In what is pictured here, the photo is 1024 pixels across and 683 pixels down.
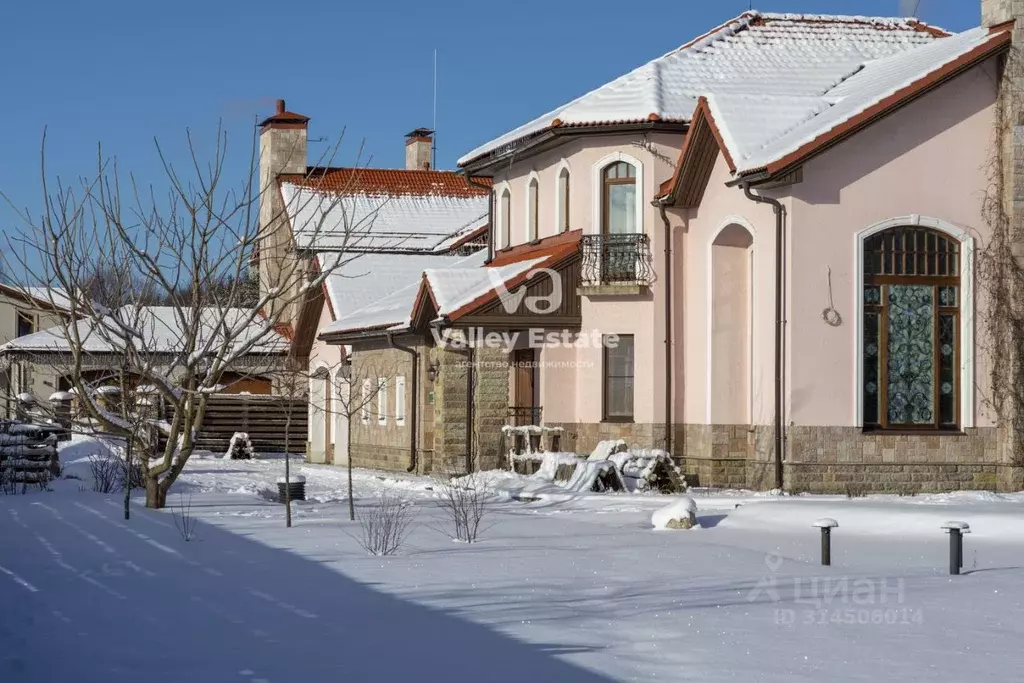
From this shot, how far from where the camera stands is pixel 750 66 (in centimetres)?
2700

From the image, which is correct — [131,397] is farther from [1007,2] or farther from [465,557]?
[1007,2]

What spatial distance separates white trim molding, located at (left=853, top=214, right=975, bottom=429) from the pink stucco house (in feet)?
0.10

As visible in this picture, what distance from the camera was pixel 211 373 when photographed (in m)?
16.9

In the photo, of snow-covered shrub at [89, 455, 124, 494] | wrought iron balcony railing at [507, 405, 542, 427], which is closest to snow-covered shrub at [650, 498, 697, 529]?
snow-covered shrub at [89, 455, 124, 494]

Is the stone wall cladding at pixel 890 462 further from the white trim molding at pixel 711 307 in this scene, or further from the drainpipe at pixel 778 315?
the white trim molding at pixel 711 307

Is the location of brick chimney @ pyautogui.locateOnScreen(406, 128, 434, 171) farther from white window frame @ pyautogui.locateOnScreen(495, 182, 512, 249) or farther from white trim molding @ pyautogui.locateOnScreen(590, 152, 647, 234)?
white trim molding @ pyautogui.locateOnScreen(590, 152, 647, 234)

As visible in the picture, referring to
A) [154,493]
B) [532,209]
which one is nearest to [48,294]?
[154,493]

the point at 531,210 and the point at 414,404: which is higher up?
the point at 531,210

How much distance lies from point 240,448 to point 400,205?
10276mm

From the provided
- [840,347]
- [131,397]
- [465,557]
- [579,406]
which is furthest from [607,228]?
[465,557]

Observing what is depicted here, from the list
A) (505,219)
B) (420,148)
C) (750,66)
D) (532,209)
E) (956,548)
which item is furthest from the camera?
(420,148)

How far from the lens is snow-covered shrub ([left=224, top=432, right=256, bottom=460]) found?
3875 centimetres

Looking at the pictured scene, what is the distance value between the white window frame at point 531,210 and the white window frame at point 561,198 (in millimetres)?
1168

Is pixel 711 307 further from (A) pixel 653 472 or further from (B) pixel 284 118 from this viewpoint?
(B) pixel 284 118
